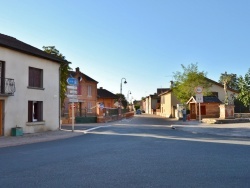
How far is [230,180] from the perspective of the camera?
7.16 m

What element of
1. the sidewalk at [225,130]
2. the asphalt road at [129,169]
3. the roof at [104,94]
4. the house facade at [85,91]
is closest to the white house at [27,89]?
the asphalt road at [129,169]

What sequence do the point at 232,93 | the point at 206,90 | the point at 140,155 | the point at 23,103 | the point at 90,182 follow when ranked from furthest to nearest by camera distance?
the point at 232,93 < the point at 206,90 < the point at 23,103 < the point at 140,155 < the point at 90,182

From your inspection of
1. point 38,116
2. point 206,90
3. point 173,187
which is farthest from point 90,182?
point 206,90

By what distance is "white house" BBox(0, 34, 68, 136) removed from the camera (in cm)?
2030

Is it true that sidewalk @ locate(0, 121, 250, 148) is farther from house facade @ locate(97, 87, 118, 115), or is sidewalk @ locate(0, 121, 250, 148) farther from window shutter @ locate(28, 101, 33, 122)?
house facade @ locate(97, 87, 118, 115)

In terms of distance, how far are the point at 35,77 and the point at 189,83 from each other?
31.6m

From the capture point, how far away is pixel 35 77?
23.5 meters

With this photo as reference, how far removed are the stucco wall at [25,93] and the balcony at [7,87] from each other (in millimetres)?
328

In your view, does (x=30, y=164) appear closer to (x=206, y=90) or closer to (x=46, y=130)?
(x=46, y=130)

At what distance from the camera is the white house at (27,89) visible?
2030cm

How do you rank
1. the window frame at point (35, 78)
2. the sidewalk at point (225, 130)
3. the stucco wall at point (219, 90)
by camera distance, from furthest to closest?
the stucco wall at point (219, 90) < the window frame at point (35, 78) < the sidewalk at point (225, 130)

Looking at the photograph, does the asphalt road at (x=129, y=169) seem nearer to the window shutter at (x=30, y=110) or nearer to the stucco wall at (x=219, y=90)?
the window shutter at (x=30, y=110)

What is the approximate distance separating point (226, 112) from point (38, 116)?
69.6ft

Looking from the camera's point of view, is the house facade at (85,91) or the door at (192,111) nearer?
the door at (192,111)
